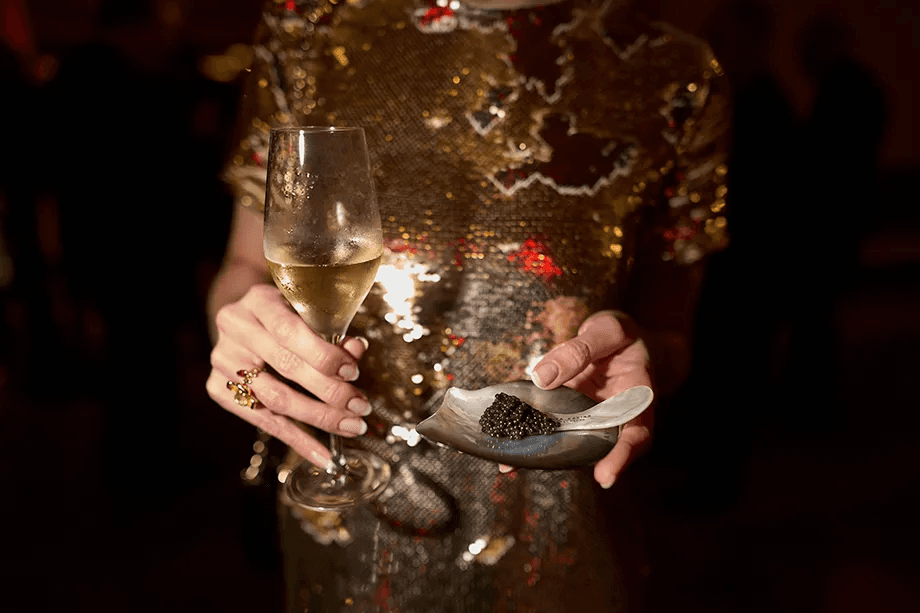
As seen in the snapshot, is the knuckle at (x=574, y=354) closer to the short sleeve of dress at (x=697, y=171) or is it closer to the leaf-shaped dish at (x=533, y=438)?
the leaf-shaped dish at (x=533, y=438)

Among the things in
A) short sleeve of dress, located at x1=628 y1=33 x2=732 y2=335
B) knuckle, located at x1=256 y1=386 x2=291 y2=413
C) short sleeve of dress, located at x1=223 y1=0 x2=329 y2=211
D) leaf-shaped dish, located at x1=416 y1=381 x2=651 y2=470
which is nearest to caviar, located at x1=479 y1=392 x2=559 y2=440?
leaf-shaped dish, located at x1=416 y1=381 x2=651 y2=470

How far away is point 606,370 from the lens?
113cm

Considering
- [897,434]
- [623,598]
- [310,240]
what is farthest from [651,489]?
[310,240]

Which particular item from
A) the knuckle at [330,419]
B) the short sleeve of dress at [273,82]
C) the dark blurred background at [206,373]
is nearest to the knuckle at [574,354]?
the knuckle at [330,419]

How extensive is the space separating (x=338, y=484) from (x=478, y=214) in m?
0.47

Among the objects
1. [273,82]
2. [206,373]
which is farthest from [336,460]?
[206,373]

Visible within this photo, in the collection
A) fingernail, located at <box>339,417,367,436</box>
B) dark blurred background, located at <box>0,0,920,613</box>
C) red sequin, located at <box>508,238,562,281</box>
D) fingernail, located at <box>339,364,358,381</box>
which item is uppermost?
red sequin, located at <box>508,238,562,281</box>

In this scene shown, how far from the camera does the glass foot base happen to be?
3.33ft

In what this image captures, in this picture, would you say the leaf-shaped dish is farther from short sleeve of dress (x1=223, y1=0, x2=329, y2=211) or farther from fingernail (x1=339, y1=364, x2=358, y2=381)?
short sleeve of dress (x1=223, y1=0, x2=329, y2=211)

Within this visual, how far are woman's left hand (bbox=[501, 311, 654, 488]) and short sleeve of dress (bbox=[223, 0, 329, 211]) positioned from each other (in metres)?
0.60

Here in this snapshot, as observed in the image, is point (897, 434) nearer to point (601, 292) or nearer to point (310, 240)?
point (601, 292)

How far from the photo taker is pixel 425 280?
47.1 inches

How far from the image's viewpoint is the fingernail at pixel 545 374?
0.94 m

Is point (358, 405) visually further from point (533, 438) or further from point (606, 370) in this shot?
point (606, 370)
